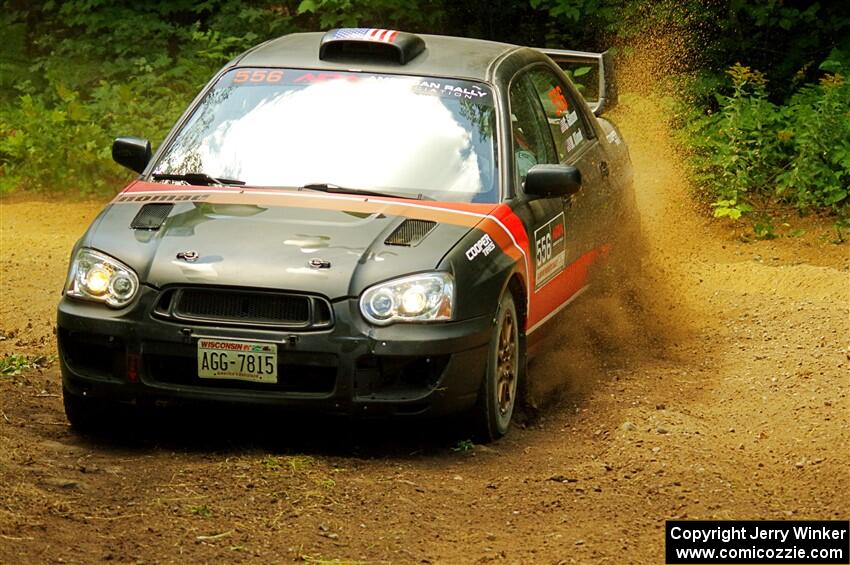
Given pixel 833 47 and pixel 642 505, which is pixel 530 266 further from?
pixel 833 47

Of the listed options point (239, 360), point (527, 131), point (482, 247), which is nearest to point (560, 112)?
point (527, 131)

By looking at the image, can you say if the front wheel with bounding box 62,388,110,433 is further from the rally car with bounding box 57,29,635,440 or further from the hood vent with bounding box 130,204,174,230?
the hood vent with bounding box 130,204,174,230

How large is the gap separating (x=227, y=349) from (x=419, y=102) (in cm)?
188

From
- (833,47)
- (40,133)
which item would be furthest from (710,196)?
(40,133)

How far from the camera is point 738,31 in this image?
15.5 m

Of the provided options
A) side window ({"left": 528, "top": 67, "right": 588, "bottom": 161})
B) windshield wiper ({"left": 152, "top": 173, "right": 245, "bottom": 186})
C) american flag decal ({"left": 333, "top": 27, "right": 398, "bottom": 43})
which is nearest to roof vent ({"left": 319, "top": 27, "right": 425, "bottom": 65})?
american flag decal ({"left": 333, "top": 27, "right": 398, "bottom": 43})

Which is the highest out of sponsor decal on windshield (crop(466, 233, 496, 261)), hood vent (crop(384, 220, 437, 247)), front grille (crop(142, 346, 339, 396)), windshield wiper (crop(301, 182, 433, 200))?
windshield wiper (crop(301, 182, 433, 200))

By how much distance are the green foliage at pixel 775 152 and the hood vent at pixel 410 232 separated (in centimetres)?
667

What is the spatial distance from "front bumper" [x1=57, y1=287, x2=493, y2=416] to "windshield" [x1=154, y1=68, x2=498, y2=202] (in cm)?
102

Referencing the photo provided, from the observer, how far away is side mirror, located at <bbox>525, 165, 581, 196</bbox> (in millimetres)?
7387

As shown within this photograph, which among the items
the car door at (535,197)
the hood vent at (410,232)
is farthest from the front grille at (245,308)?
the car door at (535,197)

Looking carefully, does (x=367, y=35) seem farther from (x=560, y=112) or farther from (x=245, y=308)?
(x=245, y=308)

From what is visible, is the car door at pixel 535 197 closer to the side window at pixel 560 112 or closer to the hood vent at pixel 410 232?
the side window at pixel 560 112

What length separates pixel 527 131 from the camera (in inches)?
316
